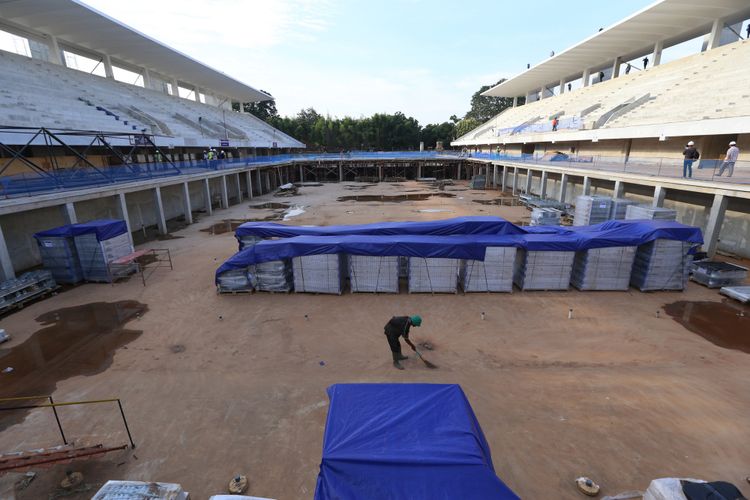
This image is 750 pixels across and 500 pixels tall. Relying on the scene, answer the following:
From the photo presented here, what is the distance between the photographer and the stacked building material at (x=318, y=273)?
11.5 meters

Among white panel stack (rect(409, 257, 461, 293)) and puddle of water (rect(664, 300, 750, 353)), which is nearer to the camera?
puddle of water (rect(664, 300, 750, 353))

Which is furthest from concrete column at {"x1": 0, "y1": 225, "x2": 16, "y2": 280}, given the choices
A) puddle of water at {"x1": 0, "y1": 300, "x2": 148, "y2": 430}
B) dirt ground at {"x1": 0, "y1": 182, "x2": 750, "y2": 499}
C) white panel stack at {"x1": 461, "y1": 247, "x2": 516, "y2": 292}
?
white panel stack at {"x1": 461, "y1": 247, "x2": 516, "y2": 292}

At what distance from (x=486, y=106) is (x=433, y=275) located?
277ft

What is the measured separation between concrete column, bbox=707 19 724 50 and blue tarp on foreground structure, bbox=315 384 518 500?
117 ft

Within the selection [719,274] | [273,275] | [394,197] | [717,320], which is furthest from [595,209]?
[394,197]

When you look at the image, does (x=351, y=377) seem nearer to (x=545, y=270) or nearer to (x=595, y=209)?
(x=545, y=270)

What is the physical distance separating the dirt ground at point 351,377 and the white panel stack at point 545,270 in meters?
Answer: 0.53

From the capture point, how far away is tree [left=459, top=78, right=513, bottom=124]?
270 ft

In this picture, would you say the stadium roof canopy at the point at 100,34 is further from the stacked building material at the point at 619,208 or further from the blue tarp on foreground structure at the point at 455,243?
the stacked building material at the point at 619,208

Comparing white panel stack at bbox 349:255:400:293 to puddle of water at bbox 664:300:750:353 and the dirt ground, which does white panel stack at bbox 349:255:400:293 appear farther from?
puddle of water at bbox 664:300:750:353

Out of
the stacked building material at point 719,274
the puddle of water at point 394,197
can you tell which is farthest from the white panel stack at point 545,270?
the puddle of water at point 394,197

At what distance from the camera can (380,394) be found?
4.66m

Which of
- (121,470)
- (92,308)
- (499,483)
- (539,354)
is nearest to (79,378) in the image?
(121,470)

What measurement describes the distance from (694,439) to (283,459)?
6.72 meters
